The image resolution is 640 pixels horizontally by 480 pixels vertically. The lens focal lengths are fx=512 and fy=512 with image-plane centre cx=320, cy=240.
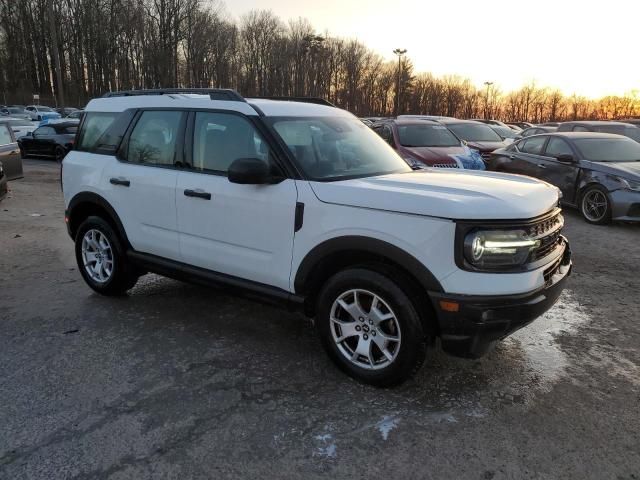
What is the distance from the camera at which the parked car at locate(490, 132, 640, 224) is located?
8.52m

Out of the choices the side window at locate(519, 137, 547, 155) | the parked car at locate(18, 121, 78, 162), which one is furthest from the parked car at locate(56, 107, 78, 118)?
the side window at locate(519, 137, 547, 155)

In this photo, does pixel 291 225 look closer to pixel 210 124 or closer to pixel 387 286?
pixel 387 286

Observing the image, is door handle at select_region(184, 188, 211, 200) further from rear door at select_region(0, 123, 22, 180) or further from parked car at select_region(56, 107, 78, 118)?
parked car at select_region(56, 107, 78, 118)

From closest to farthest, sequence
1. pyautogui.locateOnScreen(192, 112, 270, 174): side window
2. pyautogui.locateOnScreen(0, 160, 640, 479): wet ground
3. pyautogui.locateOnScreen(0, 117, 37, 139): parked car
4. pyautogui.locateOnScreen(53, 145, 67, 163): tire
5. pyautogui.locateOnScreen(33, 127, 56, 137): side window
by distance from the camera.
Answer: pyautogui.locateOnScreen(0, 160, 640, 479): wet ground → pyautogui.locateOnScreen(192, 112, 270, 174): side window → pyautogui.locateOnScreen(53, 145, 67, 163): tire → pyautogui.locateOnScreen(33, 127, 56, 137): side window → pyautogui.locateOnScreen(0, 117, 37, 139): parked car

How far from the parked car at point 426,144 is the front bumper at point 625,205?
108 inches

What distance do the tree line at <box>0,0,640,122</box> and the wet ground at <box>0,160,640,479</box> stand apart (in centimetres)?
5672

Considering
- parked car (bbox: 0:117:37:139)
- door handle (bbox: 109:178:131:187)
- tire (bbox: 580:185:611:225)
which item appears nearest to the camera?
door handle (bbox: 109:178:131:187)

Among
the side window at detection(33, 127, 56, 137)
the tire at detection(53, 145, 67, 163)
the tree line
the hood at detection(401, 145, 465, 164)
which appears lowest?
the tire at detection(53, 145, 67, 163)

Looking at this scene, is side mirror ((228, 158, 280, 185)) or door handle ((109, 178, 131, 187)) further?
door handle ((109, 178, 131, 187))

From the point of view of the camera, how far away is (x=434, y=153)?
10.3 metres

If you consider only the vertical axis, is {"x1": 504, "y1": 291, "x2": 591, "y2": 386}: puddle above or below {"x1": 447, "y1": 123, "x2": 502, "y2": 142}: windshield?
below

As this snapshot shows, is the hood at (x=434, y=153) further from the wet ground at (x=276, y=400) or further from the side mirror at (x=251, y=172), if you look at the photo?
the side mirror at (x=251, y=172)

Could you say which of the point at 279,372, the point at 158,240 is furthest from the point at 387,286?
the point at 158,240

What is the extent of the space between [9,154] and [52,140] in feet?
26.4
